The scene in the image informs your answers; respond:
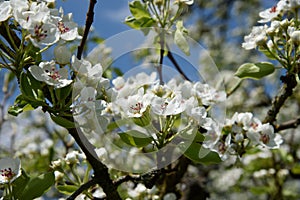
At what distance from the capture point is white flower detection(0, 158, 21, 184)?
96 centimetres

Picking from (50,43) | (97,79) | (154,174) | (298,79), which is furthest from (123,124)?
(298,79)

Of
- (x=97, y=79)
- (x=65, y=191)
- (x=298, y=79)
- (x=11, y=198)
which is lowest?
(x=65, y=191)

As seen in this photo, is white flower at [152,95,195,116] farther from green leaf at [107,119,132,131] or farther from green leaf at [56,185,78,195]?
green leaf at [56,185,78,195]

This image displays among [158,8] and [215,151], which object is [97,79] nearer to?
[215,151]

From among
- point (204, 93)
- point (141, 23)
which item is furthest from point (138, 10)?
point (204, 93)

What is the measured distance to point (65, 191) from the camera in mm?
1218

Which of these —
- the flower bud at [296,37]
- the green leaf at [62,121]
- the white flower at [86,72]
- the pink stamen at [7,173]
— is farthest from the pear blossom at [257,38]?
the pink stamen at [7,173]

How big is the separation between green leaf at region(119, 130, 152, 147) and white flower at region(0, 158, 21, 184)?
23 centimetres

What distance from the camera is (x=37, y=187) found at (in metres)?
0.99

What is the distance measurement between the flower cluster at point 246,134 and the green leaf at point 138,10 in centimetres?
43

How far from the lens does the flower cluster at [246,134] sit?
49.5 inches

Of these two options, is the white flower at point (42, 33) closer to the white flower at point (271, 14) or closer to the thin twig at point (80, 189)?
the thin twig at point (80, 189)

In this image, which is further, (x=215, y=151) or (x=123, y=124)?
(x=123, y=124)

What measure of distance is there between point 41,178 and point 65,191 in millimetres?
226
